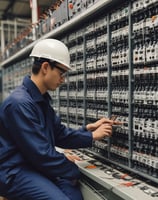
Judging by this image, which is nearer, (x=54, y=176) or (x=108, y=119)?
(x=54, y=176)

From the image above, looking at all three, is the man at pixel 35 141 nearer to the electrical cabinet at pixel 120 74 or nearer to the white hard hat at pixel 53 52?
the white hard hat at pixel 53 52

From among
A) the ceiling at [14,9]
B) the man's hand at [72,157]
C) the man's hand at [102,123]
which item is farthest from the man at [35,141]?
the ceiling at [14,9]

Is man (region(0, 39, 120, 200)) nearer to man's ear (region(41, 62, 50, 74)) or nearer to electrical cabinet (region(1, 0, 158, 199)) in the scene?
man's ear (region(41, 62, 50, 74))

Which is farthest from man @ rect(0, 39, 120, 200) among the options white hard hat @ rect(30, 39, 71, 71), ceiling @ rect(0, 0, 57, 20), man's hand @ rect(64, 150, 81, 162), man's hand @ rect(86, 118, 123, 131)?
ceiling @ rect(0, 0, 57, 20)

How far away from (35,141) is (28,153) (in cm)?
10

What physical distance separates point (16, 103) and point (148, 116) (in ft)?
2.89

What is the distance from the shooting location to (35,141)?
1.75 m

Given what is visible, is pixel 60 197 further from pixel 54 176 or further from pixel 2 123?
pixel 2 123

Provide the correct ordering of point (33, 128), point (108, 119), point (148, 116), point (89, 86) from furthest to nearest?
point (89, 86)
point (108, 119)
point (148, 116)
point (33, 128)

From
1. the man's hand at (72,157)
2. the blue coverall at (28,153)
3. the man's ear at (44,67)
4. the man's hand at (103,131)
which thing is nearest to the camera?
the blue coverall at (28,153)

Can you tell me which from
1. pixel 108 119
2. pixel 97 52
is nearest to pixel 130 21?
pixel 97 52

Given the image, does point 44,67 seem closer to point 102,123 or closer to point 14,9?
point 102,123

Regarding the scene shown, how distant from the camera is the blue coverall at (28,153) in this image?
1749mm

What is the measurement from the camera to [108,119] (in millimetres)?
2229
